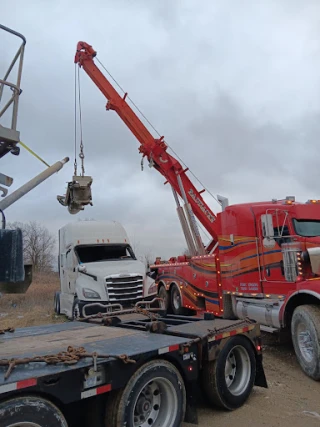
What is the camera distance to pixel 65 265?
516 inches

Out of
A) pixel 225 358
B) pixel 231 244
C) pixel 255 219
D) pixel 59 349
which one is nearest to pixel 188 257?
pixel 231 244

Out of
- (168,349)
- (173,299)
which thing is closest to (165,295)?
(173,299)

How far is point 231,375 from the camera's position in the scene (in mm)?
5258

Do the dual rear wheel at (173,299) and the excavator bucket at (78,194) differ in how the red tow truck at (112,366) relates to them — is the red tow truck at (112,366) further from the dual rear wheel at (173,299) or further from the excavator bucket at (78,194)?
the dual rear wheel at (173,299)

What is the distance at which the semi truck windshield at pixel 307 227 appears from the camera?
776 cm

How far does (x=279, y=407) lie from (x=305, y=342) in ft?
6.12

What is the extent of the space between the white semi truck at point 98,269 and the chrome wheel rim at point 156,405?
622cm

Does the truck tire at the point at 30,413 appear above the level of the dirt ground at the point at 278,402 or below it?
above

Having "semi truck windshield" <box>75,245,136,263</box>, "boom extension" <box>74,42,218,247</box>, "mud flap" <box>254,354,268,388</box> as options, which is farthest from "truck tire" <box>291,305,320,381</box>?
"semi truck windshield" <box>75,245,136,263</box>

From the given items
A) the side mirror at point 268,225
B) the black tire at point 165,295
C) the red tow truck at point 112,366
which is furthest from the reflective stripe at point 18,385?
A: the black tire at point 165,295

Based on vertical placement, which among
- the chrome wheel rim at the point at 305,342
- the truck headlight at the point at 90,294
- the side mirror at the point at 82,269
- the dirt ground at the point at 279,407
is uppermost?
the side mirror at the point at 82,269

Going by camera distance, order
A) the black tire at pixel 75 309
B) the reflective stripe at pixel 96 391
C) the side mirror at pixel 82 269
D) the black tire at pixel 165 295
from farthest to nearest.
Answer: the black tire at pixel 165 295 → the side mirror at pixel 82 269 → the black tire at pixel 75 309 → the reflective stripe at pixel 96 391

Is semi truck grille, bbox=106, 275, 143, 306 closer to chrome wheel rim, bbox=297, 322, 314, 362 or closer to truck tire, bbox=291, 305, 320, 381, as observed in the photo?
truck tire, bbox=291, 305, 320, 381

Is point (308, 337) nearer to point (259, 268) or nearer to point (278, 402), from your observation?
point (278, 402)
